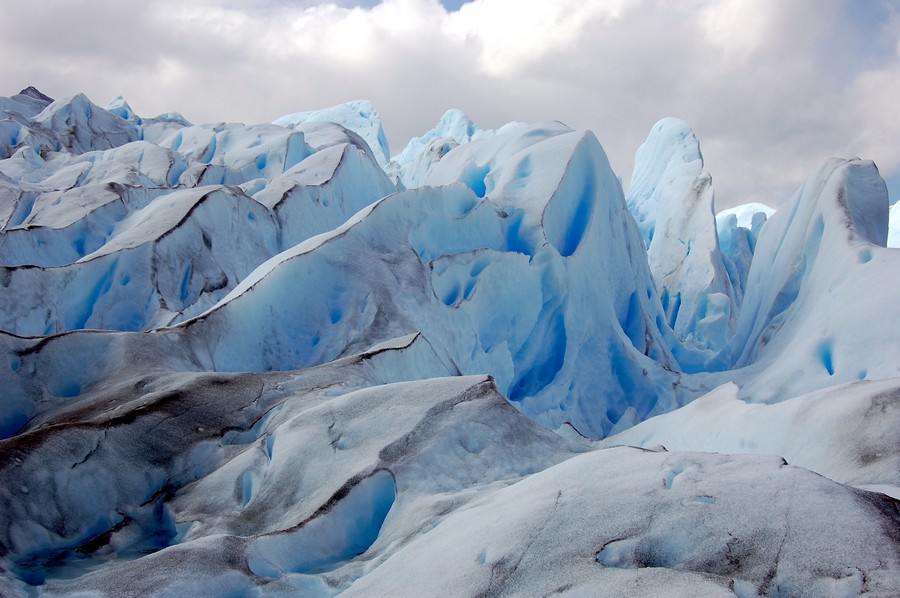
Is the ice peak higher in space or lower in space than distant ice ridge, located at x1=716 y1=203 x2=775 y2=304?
higher

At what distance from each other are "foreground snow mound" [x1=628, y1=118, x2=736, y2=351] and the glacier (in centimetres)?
22

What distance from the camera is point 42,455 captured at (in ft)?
12.3

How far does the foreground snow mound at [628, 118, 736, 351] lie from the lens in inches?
632

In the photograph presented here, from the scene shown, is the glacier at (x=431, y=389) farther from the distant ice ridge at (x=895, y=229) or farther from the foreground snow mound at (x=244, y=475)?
the distant ice ridge at (x=895, y=229)

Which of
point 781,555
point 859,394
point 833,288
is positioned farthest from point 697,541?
point 833,288

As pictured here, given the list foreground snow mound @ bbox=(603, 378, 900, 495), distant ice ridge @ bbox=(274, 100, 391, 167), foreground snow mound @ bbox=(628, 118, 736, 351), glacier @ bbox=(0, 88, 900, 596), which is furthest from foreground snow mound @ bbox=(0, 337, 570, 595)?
distant ice ridge @ bbox=(274, 100, 391, 167)

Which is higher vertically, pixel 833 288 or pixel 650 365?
pixel 833 288

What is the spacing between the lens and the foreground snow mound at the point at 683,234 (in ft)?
52.7

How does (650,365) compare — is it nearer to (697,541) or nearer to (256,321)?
(256,321)

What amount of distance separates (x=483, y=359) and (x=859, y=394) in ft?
15.9

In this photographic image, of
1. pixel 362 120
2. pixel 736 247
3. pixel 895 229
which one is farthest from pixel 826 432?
pixel 895 229

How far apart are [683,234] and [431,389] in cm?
1521

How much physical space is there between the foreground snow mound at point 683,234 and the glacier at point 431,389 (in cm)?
22

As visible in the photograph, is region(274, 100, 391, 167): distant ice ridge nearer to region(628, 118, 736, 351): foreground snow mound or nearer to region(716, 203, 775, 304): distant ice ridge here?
region(628, 118, 736, 351): foreground snow mound
